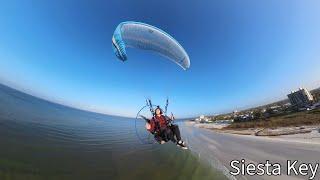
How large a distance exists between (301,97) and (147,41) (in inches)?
3945

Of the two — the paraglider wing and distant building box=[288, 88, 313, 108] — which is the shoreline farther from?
distant building box=[288, 88, 313, 108]

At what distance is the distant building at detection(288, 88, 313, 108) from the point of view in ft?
302

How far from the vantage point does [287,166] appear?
16609 millimetres

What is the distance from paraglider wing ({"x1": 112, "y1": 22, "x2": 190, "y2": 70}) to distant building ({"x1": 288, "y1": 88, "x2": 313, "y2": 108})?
8984 centimetres

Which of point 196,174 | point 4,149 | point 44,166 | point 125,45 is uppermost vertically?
point 125,45

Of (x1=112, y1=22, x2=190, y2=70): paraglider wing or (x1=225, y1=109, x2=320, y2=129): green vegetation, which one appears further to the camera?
(x1=225, y1=109, x2=320, y2=129): green vegetation

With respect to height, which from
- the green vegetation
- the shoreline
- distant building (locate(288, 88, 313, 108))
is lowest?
the shoreline

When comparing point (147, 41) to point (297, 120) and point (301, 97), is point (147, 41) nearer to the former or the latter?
point (297, 120)

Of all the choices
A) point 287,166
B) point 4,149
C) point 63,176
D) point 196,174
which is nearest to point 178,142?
point 196,174

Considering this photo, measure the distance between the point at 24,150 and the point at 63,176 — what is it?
7.22 meters

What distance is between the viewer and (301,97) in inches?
3770

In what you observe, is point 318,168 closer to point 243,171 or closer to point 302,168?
point 302,168

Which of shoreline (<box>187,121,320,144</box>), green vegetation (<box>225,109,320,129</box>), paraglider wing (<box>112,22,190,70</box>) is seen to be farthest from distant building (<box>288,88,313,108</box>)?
paraglider wing (<box>112,22,190,70</box>)

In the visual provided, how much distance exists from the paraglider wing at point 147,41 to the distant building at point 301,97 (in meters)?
89.8
